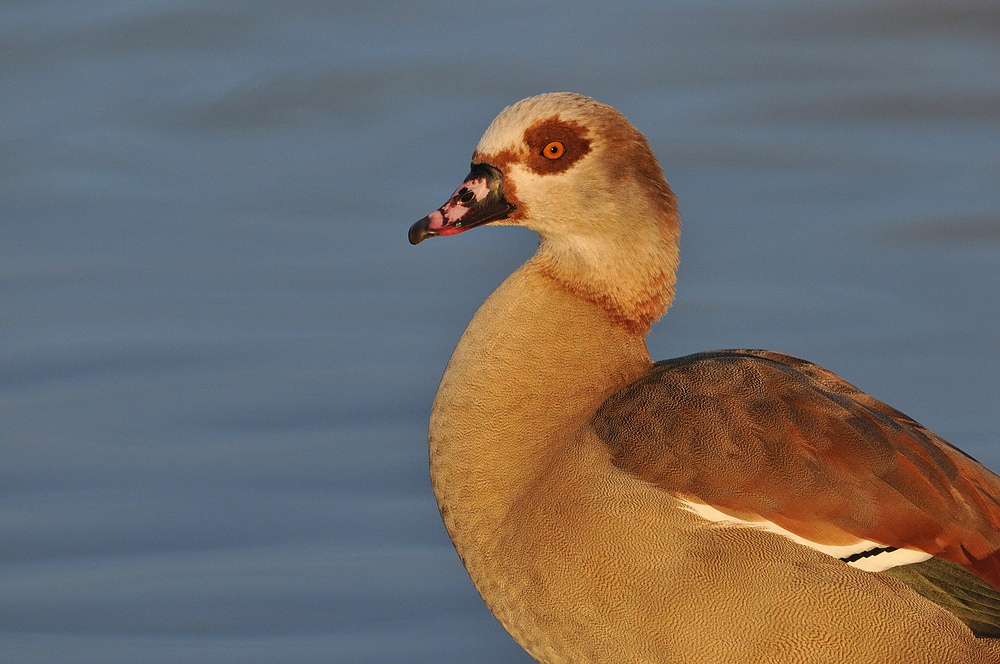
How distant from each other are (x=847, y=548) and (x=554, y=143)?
55.7 inches

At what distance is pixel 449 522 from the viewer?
168 inches

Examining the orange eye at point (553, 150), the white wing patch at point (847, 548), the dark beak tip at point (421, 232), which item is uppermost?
the orange eye at point (553, 150)

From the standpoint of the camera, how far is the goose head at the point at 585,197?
4.38 metres

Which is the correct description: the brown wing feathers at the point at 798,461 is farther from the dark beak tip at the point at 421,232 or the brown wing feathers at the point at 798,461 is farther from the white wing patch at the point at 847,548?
the dark beak tip at the point at 421,232

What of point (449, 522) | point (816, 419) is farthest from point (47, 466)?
point (816, 419)

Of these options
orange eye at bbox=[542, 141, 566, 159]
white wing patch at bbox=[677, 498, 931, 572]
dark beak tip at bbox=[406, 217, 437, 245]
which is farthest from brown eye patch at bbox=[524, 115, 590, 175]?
white wing patch at bbox=[677, 498, 931, 572]

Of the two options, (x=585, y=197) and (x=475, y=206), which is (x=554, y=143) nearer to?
(x=585, y=197)

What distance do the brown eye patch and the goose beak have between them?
0.13 metres

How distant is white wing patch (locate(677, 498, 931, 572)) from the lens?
3955 mm

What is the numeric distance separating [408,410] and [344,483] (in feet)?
1.92

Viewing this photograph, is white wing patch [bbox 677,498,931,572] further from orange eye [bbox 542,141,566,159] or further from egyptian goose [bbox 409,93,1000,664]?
orange eye [bbox 542,141,566,159]

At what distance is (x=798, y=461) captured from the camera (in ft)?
13.1

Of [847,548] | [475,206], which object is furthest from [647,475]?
[475,206]

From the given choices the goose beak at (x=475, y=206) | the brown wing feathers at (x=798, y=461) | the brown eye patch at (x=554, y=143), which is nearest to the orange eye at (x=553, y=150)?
the brown eye patch at (x=554, y=143)
